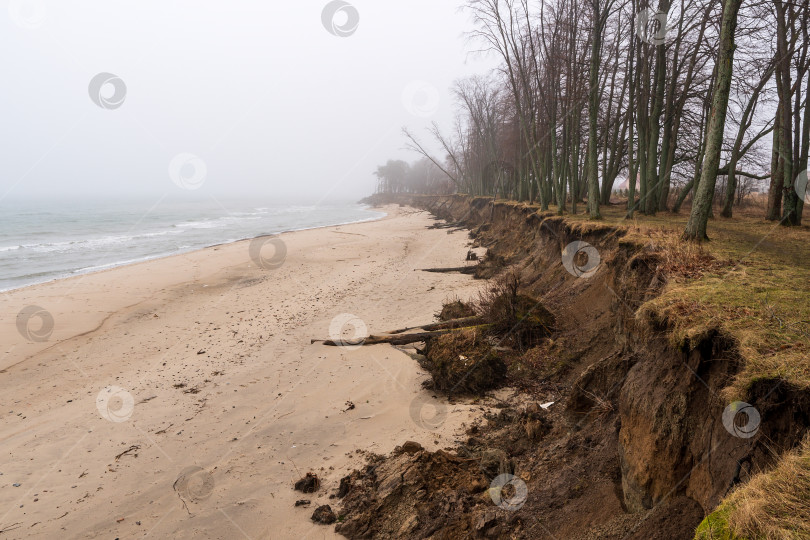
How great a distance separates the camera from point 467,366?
694cm

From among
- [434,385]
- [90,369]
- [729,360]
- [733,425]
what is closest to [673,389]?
[729,360]

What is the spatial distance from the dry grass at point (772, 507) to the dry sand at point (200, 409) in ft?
11.7

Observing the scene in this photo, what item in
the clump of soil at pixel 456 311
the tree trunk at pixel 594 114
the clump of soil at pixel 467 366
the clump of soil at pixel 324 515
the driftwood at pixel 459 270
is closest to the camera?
the clump of soil at pixel 324 515

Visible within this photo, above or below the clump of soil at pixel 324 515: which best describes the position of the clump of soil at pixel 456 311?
above

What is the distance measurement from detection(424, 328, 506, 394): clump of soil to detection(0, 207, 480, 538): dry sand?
42cm

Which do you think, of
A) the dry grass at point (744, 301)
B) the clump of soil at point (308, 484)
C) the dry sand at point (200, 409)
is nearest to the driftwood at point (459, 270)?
the dry sand at point (200, 409)

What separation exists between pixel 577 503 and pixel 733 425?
4.97 feet

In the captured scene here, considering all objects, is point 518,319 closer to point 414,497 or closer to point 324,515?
point 414,497

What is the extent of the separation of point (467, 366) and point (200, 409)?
15.3 ft

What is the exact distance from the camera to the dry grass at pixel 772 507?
5.97 feet

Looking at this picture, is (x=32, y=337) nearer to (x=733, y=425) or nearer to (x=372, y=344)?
(x=372, y=344)

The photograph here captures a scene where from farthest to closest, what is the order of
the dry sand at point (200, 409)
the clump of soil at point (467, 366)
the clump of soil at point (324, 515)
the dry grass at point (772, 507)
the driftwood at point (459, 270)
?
the driftwood at point (459, 270) → the clump of soil at point (467, 366) → the dry sand at point (200, 409) → the clump of soil at point (324, 515) → the dry grass at point (772, 507)

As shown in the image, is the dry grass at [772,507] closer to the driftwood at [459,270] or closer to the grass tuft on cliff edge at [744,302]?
the grass tuft on cliff edge at [744,302]

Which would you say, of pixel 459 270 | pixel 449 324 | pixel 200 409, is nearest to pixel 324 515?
pixel 200 409
